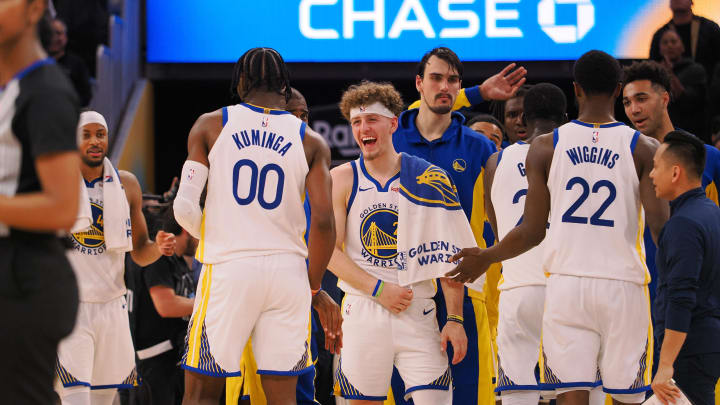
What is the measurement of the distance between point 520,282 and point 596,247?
1185 millimetres

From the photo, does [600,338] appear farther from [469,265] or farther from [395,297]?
[395,297]

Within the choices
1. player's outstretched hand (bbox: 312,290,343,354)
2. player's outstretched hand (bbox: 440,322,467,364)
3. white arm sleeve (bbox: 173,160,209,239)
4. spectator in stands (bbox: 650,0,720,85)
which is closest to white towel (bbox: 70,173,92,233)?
white arm sleeve (bbox: 173,160,209,239)

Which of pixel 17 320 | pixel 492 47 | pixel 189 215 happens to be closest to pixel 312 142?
pixel 189 215

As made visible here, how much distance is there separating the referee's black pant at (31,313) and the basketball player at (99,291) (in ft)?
9.46

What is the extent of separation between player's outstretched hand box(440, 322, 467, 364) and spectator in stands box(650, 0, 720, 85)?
5.62 m

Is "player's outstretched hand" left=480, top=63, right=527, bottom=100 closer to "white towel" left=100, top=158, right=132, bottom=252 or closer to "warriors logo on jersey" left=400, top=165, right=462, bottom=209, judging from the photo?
"warriors logo on jersey" left=400, top=165, right=462, bottom=209

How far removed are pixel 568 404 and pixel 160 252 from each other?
2.79 meters

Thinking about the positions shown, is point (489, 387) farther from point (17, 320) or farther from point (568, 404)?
point (17, 320)

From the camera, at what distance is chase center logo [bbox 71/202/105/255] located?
5586 millimetres

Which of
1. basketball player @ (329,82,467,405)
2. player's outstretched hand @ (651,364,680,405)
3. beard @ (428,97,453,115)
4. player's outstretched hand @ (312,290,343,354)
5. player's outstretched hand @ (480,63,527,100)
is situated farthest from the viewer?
player's outstretched hand @ (480,63,527,100)

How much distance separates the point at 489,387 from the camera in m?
5.41

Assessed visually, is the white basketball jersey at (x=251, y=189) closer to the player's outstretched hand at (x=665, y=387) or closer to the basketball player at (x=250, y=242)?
the basketball player at (x=250, y=242)

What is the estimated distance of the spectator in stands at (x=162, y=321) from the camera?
724 centimetres

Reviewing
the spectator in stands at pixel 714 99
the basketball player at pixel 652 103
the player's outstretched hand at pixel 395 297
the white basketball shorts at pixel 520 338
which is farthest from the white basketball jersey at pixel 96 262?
the spectator in stands at pixel 714 99
